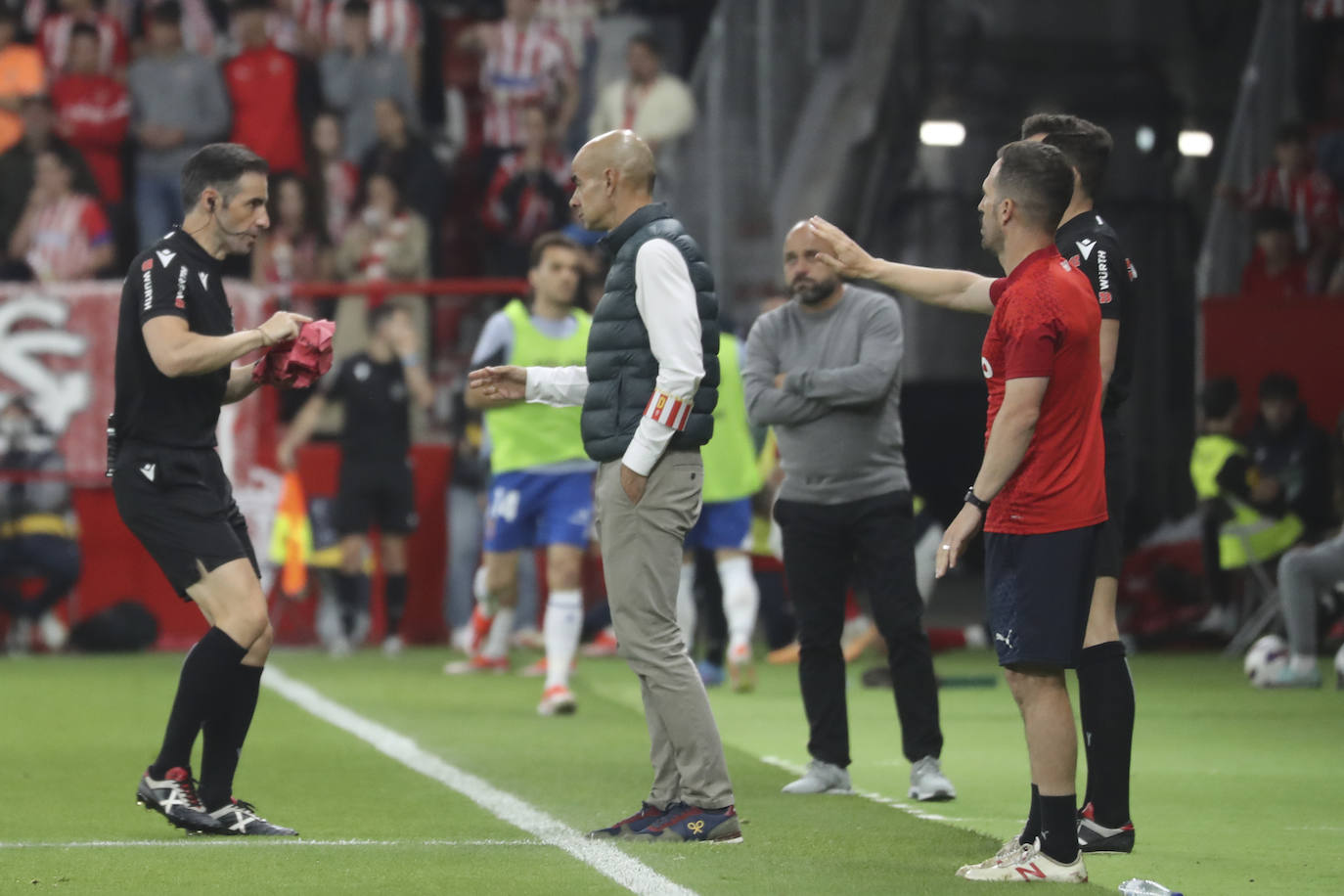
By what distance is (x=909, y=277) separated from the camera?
22.8 ft

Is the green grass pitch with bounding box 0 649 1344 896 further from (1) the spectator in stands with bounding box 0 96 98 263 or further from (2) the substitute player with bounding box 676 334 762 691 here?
(1) the spectator in stands with bounding box 0 96 98 263

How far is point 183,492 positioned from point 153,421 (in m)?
0.25

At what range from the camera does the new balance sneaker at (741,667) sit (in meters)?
12.6

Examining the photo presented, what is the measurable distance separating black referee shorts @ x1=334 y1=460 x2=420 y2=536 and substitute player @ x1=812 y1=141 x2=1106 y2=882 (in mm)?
9544

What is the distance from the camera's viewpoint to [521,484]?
12.1 metres

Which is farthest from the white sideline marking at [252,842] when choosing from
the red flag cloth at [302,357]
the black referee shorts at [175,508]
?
the red flag cloth at [302,357]

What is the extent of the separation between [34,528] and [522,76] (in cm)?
580

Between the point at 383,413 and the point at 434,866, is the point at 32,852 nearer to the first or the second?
the point at 434,866

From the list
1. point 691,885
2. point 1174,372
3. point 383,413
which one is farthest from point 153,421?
point 1174,372

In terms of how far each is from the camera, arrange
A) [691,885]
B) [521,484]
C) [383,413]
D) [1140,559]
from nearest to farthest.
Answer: [691,885] → [521,484] → [383,413] → [1140,559]

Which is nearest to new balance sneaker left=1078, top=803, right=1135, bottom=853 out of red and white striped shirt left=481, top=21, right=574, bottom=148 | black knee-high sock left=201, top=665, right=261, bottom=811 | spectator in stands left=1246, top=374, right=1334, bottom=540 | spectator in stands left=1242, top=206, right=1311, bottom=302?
black knee-high sock left=201, top=665, right=261, bottom=811

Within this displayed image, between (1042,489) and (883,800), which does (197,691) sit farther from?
(1042,489)

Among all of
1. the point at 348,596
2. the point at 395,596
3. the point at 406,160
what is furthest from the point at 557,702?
the point at 406,160

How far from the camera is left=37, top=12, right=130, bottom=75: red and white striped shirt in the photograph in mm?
18188
